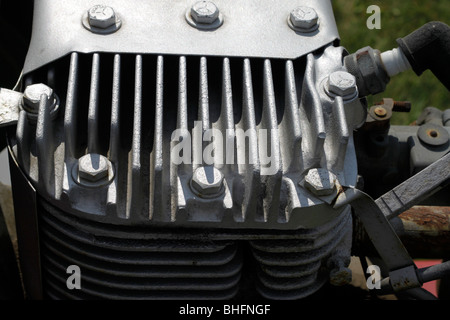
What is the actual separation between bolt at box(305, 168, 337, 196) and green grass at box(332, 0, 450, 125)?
1.86m

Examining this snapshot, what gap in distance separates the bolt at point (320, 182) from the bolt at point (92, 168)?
1.28 ft

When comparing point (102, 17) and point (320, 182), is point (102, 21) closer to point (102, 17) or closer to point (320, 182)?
point (102, 17)

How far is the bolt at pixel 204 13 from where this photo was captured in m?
1.42

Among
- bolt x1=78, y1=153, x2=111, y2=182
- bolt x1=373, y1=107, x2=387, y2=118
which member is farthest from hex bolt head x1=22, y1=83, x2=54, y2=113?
bolt x1=373, y1=107, x2=387, y2=118

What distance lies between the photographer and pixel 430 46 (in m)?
1.44

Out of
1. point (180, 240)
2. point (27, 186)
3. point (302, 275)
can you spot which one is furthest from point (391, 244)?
point (27, 186)

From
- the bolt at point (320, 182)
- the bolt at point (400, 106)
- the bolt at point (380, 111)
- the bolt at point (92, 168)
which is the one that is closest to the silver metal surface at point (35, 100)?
the bolt at point (92, 168)

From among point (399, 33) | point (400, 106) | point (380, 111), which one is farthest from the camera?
point (399, 33)

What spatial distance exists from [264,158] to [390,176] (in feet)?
1.83

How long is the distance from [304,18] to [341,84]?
0.19m

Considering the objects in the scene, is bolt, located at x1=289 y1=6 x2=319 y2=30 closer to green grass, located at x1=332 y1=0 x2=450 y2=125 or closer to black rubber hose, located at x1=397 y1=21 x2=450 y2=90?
black rubber hose, located at x1=397 y1=21 x2=450 y2=90

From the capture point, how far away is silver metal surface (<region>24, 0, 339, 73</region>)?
4.52 ft

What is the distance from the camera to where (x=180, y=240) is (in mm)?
1351

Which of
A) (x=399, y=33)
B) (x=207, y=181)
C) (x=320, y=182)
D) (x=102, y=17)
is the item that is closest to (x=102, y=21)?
(x=102, y=17)
